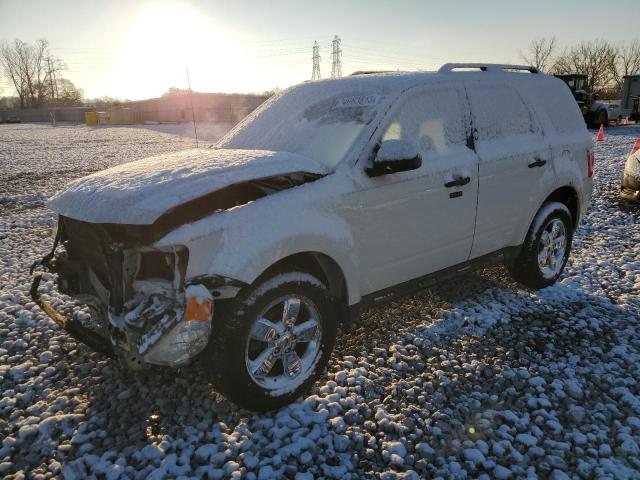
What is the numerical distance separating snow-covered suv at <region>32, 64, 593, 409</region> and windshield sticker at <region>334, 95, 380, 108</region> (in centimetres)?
2

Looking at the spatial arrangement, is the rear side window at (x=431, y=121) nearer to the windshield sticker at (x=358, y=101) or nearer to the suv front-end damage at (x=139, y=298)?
the windshield sticker at (x=358, y=101)

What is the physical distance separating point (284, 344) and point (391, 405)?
2.60ft

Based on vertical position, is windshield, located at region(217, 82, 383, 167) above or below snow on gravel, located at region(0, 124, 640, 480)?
above

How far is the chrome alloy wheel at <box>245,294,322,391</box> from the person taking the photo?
276 cm

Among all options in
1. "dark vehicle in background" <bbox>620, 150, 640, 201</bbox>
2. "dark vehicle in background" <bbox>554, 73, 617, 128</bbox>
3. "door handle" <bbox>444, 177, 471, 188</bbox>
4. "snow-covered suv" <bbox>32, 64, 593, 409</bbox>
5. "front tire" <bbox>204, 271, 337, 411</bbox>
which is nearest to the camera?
"snow-covered suv" <bbox>32, 64, 593, 409</bbox>

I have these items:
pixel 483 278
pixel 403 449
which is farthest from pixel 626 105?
pixel 403 449

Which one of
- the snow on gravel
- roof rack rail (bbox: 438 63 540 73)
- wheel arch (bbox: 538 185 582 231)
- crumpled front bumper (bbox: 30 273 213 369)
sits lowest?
the snow on gravel

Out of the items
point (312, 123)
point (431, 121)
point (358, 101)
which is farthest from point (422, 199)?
point (312, 123)

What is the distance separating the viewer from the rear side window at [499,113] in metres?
3.84

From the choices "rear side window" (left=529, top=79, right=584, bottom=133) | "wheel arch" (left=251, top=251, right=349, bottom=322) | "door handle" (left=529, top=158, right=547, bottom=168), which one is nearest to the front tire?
"wheel arch" (left=251, top=251, right=349, bottom=322)

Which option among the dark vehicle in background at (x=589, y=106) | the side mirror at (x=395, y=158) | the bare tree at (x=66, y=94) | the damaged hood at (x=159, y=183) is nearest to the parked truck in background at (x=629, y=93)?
the dark vehicle in background at (x=589, y=106)

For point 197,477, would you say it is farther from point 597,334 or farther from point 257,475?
point 597,334

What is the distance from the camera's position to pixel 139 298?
250 cm

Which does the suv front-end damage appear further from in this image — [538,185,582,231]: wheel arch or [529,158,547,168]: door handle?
[538,185,582,231]: wheel arch
